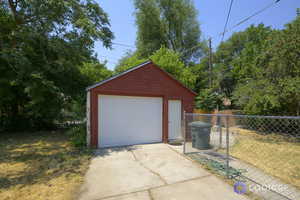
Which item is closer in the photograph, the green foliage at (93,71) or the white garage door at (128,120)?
the white garage door at (128,120)

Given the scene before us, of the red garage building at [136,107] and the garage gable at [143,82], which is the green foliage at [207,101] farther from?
the garage gable at [143,82]

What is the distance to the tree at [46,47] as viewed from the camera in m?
6.82

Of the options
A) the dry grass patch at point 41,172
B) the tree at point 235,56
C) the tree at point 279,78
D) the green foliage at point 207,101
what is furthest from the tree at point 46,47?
the tree at point 235,56

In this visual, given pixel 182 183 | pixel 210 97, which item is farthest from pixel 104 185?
pixel 210 97

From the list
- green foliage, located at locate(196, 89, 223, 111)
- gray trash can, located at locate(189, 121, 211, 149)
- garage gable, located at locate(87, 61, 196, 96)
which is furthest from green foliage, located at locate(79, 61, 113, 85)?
green foliage, located at locate(196, 89, 223, 111)

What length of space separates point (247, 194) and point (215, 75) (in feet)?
62.0

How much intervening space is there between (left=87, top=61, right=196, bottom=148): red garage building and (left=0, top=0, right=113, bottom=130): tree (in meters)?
3.20

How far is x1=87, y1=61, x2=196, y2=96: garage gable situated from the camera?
576 centimetres

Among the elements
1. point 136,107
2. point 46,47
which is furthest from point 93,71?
point 136,107

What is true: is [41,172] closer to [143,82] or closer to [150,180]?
[150,180]

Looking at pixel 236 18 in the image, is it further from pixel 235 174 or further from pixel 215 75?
pixel 215 75

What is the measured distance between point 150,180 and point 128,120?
10.3ft

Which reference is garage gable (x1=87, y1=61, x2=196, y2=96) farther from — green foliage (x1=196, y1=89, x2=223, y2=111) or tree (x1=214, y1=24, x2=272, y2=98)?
tree (x1=214, y1=24, x2=272, y2=98)

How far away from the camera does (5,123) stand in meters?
9.56
